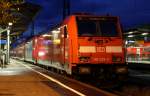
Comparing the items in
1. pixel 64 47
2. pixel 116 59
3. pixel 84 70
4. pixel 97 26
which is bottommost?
pixel 84 70

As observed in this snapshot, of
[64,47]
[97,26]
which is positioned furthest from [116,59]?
[64,47]

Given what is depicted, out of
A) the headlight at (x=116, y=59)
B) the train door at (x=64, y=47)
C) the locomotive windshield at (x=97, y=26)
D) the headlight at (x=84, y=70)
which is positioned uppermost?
the locomotive windshield at (x=97, y=26)

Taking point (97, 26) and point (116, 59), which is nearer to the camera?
point (116, 59)

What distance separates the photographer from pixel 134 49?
2815 inches

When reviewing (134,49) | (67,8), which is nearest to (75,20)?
(67,8)

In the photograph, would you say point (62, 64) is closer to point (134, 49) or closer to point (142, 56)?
point (142, 56)

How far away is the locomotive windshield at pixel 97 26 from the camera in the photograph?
22297 mm

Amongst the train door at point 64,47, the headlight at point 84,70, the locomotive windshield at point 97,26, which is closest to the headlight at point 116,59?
the locomotive windshield at point 97,26

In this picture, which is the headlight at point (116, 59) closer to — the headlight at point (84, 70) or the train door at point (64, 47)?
the headlight at point (84, 70)

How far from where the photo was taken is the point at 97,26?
2255 centimetres

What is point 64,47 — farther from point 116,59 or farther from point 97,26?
point 116,59

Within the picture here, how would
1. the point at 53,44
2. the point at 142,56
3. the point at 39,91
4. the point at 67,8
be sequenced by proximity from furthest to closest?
the point at 142,56, the point at 67,8, the point at 53,44, the point at 39,91

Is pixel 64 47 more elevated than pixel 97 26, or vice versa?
pixel 97 26

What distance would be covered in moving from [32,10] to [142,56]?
27823mm
